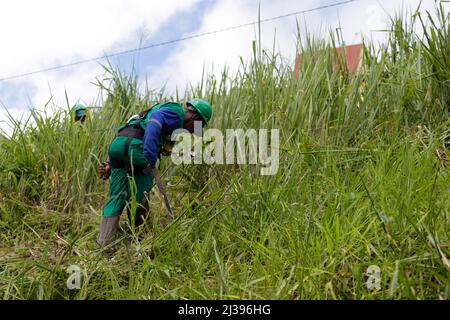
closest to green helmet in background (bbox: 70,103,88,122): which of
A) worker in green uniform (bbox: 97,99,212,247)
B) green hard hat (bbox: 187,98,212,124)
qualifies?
worker in green uniform (bbox: 97,99,212,247)

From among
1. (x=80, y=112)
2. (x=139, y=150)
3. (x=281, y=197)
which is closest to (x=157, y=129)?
(x=139, y=150)

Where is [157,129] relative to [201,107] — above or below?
below

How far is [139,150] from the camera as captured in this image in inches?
136

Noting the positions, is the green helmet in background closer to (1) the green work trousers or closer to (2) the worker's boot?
(1) the green work trousers

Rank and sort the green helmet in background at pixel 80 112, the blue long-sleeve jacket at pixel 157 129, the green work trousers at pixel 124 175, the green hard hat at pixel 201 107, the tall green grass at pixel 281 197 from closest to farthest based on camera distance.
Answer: the tall green grass at pixel 281 197, the blue long-sleeve jacket at pixel 157 129, the green work trousers at pixel 124 175, the green hard hat at pixel 201 107, the green helmet in background at pixel 80 112

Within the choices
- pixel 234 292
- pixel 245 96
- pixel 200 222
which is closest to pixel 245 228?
pixel 200 222

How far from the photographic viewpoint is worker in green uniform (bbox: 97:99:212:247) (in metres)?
3.31

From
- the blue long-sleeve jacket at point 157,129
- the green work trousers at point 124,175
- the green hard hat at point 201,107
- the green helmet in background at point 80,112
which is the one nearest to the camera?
the blue long-sleeve jacket at point 157,129

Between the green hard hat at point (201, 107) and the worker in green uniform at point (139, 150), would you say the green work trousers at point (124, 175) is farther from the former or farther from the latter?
the green hard hat at point (201, 107)

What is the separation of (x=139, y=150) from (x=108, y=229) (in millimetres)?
562

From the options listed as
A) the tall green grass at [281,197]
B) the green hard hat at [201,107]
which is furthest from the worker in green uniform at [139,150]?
the tall green grass at [281,197]

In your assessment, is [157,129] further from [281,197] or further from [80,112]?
[80,112]

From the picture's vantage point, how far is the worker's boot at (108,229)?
3266 millimetres
